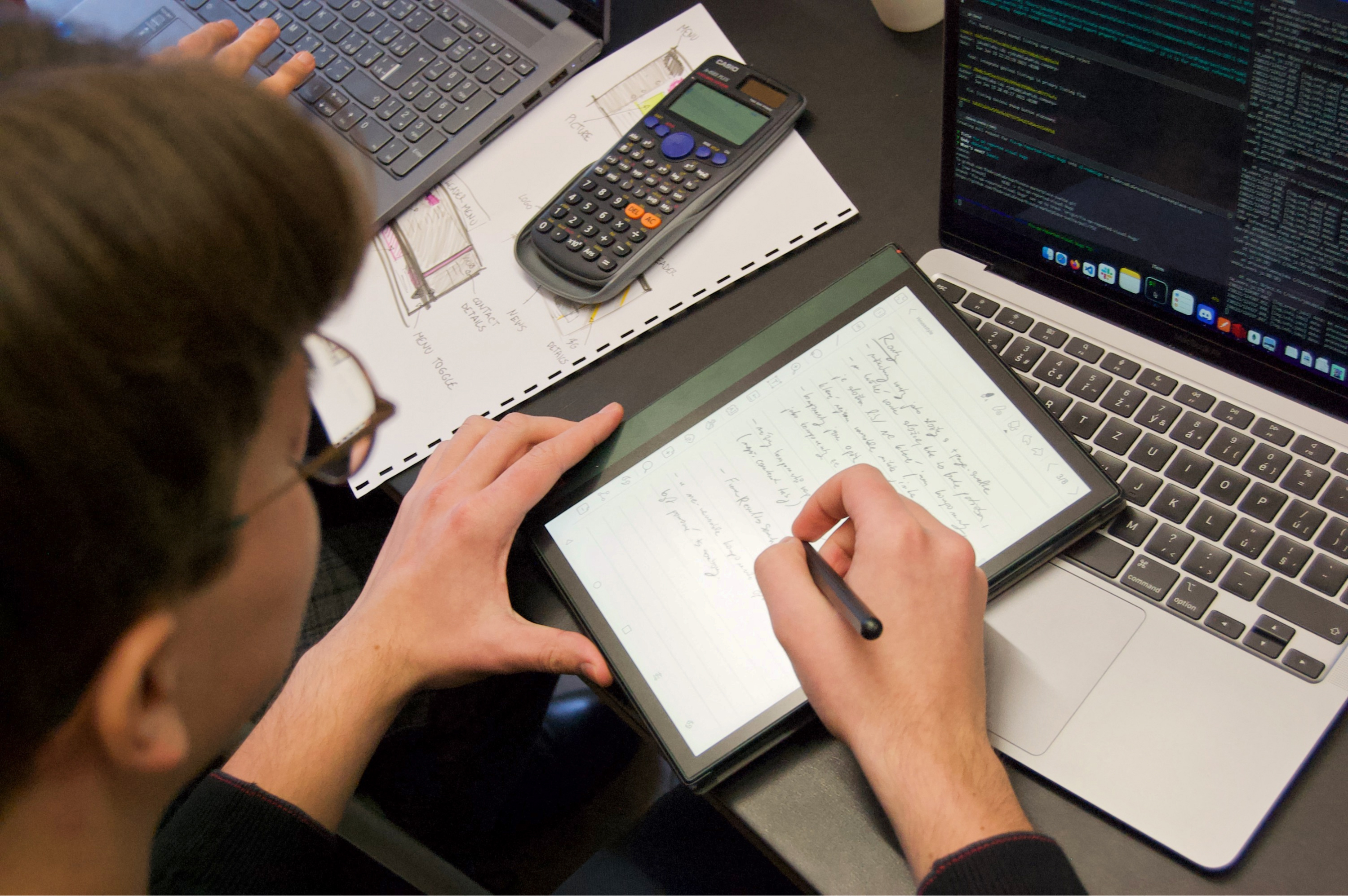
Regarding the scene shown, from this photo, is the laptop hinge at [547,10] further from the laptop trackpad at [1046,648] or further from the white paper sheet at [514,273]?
the laptop trackpad at [1046,648]

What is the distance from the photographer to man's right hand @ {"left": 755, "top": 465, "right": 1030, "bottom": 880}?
45 centimetres

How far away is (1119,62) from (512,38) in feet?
1.74

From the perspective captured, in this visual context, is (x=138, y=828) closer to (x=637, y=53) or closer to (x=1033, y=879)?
(x=1033, y=879)

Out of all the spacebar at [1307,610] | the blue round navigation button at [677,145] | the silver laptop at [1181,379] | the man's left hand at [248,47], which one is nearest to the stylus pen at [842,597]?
the silver laptop at [1181,379]

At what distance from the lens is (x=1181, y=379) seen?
1.84ft

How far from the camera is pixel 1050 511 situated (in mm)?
520

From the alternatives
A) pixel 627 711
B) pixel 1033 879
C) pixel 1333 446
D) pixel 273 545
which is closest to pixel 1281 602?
pixel 1333 446

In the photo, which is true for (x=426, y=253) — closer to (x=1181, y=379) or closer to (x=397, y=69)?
(x=397, y=69)

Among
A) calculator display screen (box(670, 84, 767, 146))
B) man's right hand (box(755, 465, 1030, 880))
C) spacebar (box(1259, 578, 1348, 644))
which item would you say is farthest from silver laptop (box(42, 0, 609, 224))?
spacebar (box(1259, 578, 1348, 644))

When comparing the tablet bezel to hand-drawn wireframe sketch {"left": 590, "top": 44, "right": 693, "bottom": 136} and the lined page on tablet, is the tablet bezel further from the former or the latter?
hand-drawn wireframe sketch {"left": 590, "top": 44, "right": 693, "bottom": 136}

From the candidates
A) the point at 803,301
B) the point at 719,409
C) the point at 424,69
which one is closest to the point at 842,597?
the point at 719,409

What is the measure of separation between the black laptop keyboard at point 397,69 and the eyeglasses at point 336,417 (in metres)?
0.23

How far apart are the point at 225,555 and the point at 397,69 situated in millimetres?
599

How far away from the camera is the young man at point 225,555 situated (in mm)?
276
